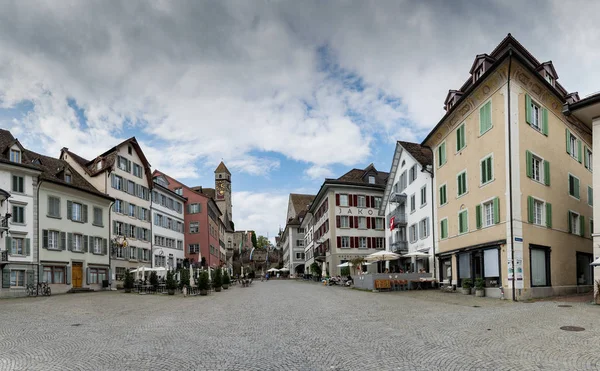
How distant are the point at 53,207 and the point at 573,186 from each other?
119 feet

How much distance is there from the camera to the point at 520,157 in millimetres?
25422

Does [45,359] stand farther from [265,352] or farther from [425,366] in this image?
[425,366]

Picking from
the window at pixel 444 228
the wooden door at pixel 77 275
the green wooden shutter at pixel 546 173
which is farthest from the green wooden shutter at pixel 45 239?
the green wooden shutter at pixel 546 173

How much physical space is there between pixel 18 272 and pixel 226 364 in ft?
111

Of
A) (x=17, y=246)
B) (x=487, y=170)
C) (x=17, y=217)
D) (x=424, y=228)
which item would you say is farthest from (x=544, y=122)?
(x=17, y=246)

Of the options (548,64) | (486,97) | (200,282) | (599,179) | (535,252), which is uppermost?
(548,64)

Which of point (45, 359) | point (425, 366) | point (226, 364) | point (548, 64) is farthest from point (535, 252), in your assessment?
point (45, 359)

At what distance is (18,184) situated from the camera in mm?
38156

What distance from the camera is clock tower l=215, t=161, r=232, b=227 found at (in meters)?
134

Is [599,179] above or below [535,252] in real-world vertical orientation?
above

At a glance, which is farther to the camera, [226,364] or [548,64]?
[548,64]

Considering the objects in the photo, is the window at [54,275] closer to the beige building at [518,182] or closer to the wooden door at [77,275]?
the wooden door at [77,275]

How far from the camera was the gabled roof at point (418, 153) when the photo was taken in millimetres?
39125

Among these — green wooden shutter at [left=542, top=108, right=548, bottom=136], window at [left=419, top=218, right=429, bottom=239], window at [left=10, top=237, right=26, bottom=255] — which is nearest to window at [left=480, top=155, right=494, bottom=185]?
green wooden shutter at [left=542, top=108, right=548, bottom=136]
